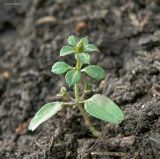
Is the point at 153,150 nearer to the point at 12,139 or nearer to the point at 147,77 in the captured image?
the point at 147,77

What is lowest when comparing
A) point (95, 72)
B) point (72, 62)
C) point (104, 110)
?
point (72, 62)

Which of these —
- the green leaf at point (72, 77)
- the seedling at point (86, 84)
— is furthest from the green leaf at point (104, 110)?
the green leaf at point (72, 77)

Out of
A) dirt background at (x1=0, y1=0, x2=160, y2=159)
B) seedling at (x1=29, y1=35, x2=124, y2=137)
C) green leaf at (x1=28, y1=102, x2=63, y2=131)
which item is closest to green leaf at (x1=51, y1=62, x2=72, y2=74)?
seedling at (x1=29, y1=35, x2=124, y2=137)

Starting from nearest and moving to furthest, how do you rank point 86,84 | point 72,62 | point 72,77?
point 72,77
point 86,84
point 72,62

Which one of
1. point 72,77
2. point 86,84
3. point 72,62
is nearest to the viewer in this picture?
point 72,77

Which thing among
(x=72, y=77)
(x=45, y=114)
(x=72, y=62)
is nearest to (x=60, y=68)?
(x=72, y=77)

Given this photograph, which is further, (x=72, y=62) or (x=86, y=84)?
(x=72, y=62)

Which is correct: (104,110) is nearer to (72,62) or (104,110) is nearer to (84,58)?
(84,58)
